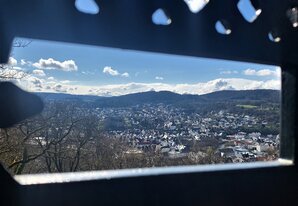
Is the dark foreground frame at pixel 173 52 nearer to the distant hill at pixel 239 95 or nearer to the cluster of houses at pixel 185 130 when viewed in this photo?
the cluster of houses at pixel 185 130

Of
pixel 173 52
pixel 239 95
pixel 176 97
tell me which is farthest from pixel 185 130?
pixel 173 52

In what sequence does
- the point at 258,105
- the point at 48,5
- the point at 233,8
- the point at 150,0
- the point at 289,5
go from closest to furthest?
the point at 48,5
the point at 150,0
the point at 233,8
the point at 289,5
the point at 258,105

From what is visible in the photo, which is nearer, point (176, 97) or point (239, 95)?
point (239, 95)

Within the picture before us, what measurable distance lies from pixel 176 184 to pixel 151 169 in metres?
0.12

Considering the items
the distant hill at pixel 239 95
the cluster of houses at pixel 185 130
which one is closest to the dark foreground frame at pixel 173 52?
the cluster of houses at pixel 185 130

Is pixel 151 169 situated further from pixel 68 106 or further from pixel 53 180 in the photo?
pixel 68 106

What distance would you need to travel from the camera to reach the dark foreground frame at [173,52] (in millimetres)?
1238

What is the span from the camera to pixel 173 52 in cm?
154

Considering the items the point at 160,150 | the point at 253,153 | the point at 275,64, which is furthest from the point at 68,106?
the point at 275,64

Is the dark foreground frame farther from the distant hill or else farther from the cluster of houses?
the distant hill

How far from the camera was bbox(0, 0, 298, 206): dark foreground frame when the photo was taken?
4.06ft

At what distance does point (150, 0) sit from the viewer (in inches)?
58.9

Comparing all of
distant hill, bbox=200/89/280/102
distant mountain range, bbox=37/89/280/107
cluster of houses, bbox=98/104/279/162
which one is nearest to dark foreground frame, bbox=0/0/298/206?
cluster of houses, bbox=98/104/279/162

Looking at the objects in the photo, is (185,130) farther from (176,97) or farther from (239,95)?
(239,95)
